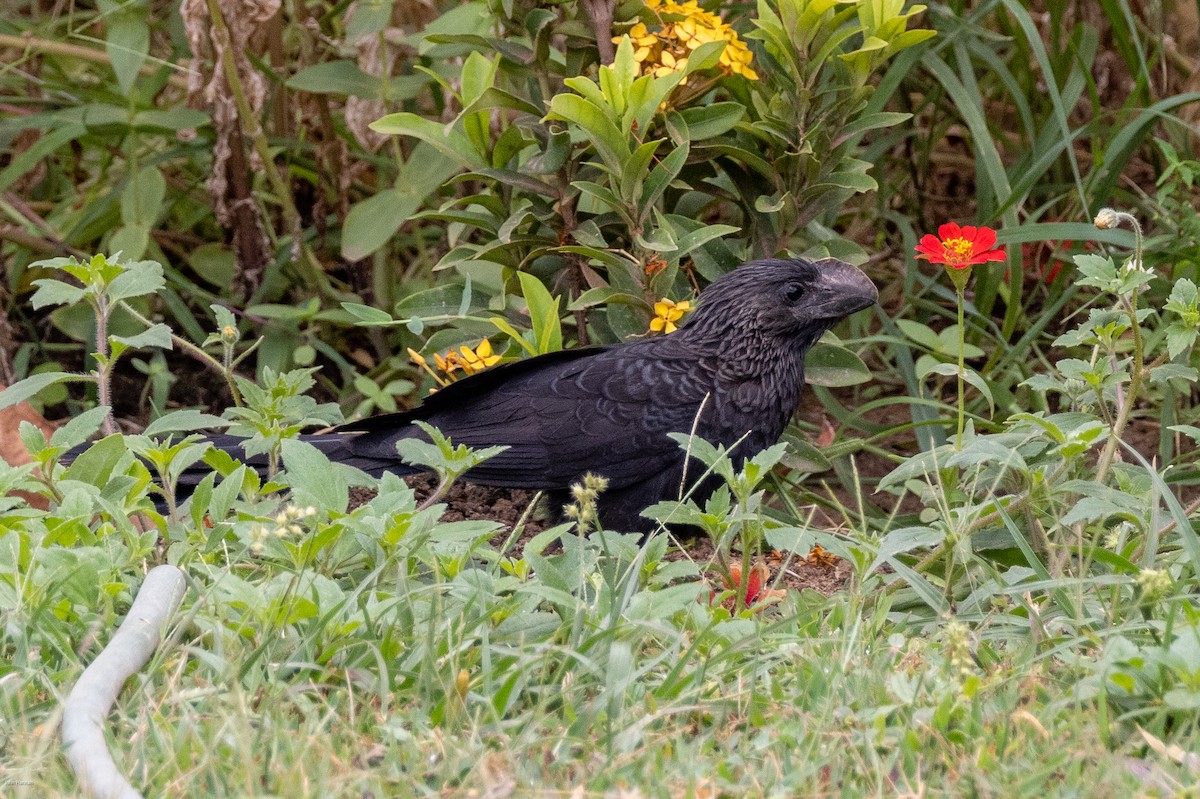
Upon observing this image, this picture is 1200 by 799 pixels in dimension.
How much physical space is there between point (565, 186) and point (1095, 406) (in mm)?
1399

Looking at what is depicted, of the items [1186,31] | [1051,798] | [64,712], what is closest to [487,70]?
A: [64,712]

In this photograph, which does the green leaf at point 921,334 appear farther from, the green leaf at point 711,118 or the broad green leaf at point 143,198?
the broad green leaf at point 143,198

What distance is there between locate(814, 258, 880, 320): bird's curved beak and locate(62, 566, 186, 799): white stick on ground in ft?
5.72

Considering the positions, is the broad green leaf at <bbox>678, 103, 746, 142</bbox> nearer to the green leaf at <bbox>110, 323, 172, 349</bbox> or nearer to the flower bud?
the flower bud

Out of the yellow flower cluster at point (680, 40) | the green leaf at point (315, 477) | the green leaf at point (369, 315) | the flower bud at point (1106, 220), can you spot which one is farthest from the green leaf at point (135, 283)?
the flower bud at point (1106, 220)

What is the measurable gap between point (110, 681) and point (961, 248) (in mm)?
1706

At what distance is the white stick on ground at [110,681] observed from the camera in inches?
68.2

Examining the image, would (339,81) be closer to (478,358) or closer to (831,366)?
(478,358)

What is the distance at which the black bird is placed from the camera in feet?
10.8

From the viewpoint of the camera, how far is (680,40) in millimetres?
3398

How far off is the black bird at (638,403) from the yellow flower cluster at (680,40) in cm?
52

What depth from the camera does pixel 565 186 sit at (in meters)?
3.42

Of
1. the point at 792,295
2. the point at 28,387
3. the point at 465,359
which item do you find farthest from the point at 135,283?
the point at 792,295

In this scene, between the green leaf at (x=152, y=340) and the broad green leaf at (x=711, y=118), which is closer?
the green leaf at (x=152, y=340)
